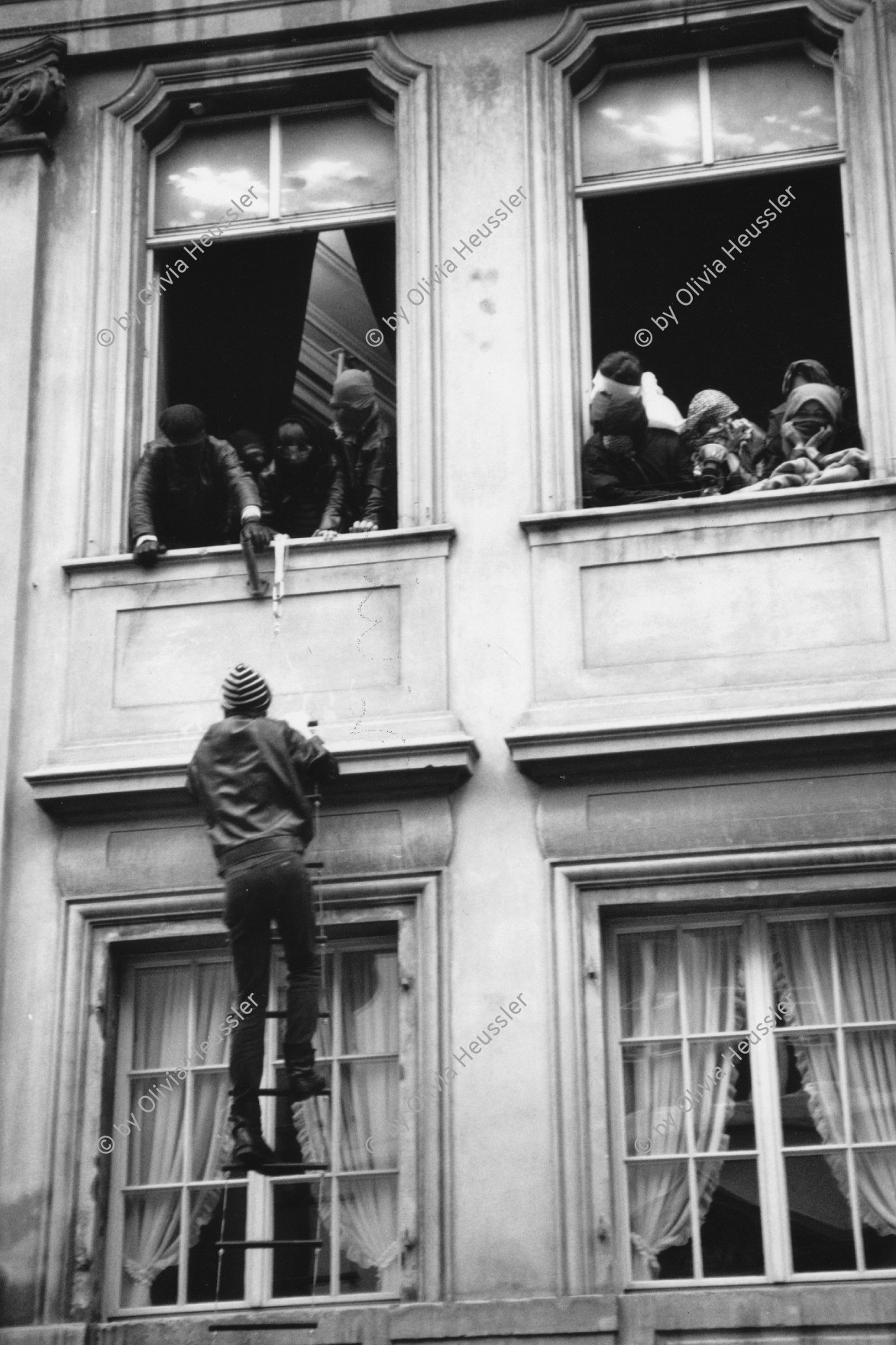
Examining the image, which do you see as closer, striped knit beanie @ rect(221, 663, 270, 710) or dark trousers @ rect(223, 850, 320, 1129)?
dark trousers @ rect(223, 850, 320, 1129)

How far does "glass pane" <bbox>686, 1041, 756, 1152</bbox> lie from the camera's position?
9703 mm

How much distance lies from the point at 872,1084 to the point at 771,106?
5.52m

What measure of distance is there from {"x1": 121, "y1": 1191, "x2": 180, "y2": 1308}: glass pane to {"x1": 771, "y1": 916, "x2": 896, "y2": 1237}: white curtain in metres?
3.06

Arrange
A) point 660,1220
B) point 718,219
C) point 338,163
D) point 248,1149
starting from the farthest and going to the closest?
point 718,219 → point 338,163 → point 660,1220 → point 248,1149

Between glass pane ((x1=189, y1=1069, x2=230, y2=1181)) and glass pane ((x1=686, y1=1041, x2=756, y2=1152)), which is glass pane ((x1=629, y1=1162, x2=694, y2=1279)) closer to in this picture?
glass pane ((x1=686, y1=1041, x2=756, y2=1152))

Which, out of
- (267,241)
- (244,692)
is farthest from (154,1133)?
(267,241)

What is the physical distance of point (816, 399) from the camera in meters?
11.0

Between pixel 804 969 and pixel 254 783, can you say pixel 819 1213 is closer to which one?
pixel 804 969

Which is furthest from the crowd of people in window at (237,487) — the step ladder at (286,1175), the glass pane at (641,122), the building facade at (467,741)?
the glass pane at (641,122)

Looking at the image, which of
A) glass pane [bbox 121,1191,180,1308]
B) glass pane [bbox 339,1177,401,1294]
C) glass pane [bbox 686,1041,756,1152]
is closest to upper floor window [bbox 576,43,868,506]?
glass pane [bbox 686,1041,756,1152]

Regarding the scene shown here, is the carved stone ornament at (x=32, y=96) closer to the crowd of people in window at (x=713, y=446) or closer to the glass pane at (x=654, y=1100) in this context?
the crowd of people in window at (x=713, y=446)

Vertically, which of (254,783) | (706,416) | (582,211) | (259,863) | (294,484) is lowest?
(259,863)

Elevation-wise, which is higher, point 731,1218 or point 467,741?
point 467,741

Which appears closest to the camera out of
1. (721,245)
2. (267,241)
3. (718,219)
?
(267,241)
